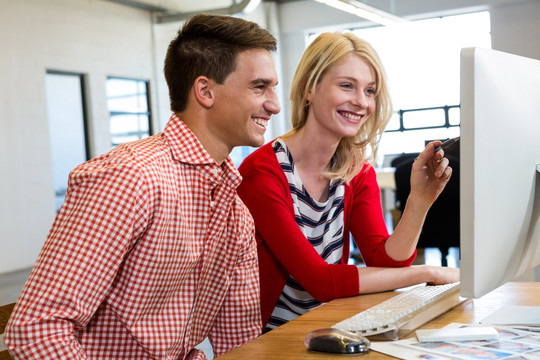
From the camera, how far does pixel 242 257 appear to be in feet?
4.86

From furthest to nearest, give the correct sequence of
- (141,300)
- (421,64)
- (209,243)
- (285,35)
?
(285,35), (421,64), (209,243), (141,300)

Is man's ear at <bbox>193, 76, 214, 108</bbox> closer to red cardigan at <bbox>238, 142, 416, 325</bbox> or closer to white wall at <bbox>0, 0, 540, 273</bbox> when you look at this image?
red cardigan at <bbox>238, 142, 416, 325</bbox>

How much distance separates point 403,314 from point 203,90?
623 millimetres

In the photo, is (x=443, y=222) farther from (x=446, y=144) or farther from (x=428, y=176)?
(x=446, y=144)

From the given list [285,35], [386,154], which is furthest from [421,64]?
[285,35]

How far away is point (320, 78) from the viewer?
1.90 m

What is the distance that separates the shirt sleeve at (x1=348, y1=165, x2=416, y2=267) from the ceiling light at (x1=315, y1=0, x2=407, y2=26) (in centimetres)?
623

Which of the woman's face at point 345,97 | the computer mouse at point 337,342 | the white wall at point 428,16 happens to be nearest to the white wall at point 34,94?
the white wall at point 428,16

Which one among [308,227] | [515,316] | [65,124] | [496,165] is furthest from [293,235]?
[65,124]

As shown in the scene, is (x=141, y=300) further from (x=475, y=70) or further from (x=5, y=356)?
(x=475, y=70)

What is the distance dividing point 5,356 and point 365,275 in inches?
31.1

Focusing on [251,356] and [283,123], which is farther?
[283,123]

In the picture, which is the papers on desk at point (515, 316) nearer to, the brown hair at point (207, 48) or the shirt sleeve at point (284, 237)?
the shirt sleeve at point (284, 237)

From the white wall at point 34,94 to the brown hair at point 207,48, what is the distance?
5.46m
